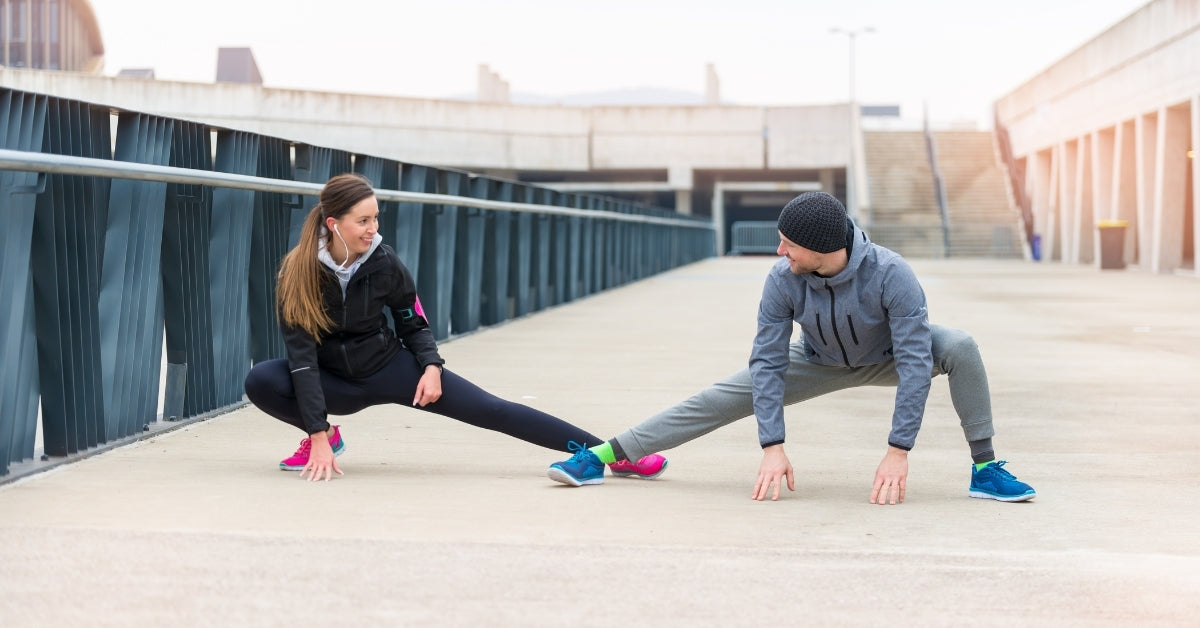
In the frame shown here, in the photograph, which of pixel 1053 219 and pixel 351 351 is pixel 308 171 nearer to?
pixel 351 351

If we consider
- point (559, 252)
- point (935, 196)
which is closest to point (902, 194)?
point (935, 196)

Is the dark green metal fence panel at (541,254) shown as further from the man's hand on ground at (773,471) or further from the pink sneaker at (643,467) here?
the man's hand on ground at (773,471)

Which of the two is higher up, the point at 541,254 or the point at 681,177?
the point at 681,177

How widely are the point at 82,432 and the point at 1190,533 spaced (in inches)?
141

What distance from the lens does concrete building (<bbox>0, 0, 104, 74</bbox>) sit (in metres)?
66.1

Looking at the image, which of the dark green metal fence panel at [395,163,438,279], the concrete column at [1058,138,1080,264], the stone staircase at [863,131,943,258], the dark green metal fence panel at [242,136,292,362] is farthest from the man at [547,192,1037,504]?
the stone staircase at [863,131,943,258]

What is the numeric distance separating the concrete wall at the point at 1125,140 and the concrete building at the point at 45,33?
1686 inches

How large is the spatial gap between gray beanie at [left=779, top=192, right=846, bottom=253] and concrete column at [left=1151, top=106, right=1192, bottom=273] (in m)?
25.5

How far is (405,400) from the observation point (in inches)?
203

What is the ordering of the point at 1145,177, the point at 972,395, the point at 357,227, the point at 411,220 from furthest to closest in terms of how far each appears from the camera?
the point at 1145,177 < the point at 411,220 < the point at 357,227 < the point at 972,395

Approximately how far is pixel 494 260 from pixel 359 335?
314 inches

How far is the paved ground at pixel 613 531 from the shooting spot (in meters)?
3.36

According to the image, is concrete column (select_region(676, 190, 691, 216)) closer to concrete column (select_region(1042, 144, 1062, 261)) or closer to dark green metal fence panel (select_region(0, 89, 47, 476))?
concrete column (select_region(1042, 144, 1062, 261))

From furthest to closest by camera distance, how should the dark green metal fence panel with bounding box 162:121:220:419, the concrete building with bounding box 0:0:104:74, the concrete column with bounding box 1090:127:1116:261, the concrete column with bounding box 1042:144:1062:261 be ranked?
1. the concrete building with bounding box 0:0:104:74
2. the concrete column with bounding box 1042:144:1062:261
3. the concrete column with bounding box 1090:127:1116:261
4. the dark green metal fence panel with bounding box 162:121:220:419
